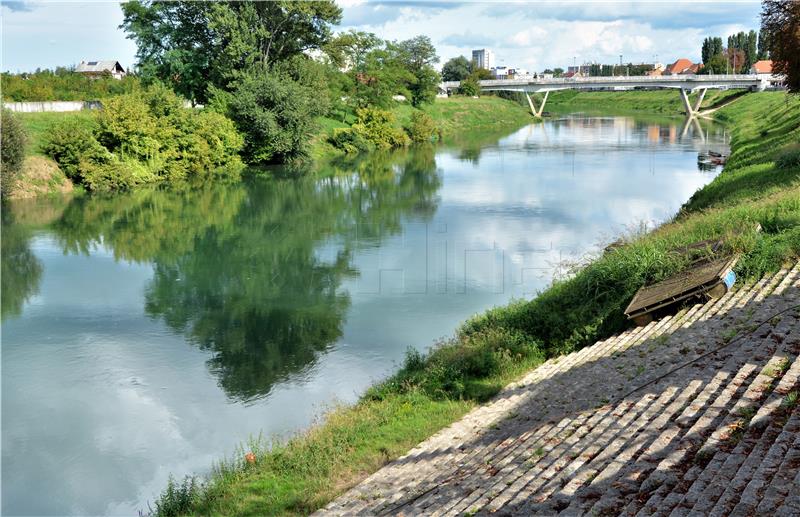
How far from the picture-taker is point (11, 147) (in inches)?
1412

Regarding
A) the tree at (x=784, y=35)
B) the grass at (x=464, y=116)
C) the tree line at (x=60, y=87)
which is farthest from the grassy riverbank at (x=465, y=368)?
the grass at (x=464, y=116)

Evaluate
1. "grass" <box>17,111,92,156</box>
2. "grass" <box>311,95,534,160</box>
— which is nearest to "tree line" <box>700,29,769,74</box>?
"grass" <box>311,95,534,160</box>

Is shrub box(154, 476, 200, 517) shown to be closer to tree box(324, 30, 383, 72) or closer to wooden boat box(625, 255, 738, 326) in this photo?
wooden boat box(625, 255, 738, 326)

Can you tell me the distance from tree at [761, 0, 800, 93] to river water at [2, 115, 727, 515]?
6.82 meters

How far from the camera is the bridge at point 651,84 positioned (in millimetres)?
89625

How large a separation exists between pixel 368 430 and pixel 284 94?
133 feet

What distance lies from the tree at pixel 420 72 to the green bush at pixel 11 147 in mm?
48789

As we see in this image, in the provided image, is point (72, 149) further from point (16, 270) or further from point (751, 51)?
point (751, 51)

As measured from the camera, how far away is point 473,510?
817 cm

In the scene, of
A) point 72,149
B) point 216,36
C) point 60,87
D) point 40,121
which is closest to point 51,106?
point 40,121

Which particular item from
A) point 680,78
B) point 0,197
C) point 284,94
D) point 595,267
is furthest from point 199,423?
point 680,78

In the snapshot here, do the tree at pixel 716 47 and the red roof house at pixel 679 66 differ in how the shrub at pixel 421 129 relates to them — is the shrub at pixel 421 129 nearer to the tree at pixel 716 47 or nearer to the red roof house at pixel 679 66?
the tree at pixel 716 47

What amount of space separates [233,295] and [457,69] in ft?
375

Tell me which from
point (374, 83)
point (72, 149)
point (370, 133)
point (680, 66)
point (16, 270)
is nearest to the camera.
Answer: point (16, 270)
